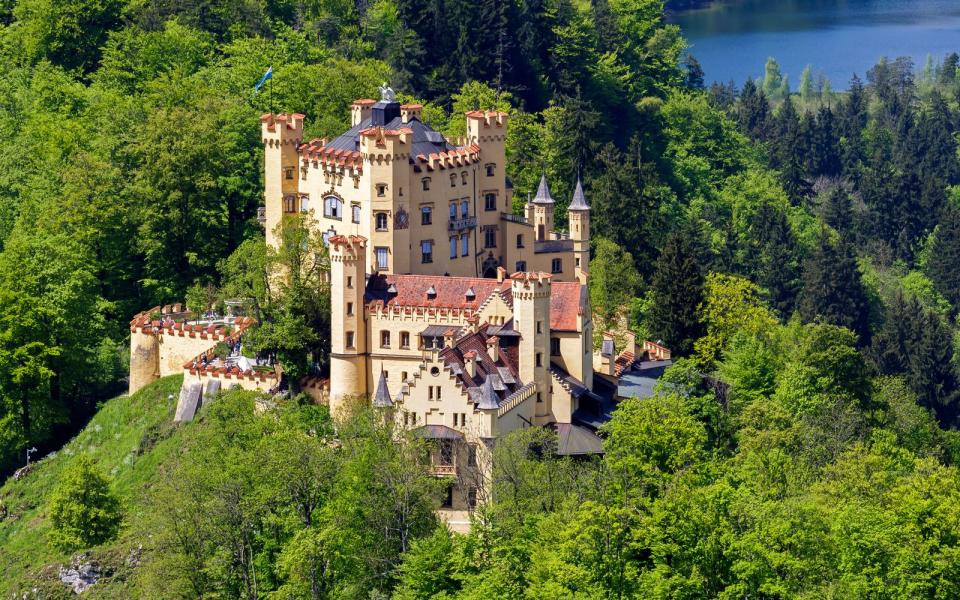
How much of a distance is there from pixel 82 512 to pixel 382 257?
56.7ft

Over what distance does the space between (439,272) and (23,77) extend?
4578 cm

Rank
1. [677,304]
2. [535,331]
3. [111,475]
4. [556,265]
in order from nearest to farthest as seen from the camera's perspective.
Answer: [535,331] < [111,475] < [556,265] < [677,304]

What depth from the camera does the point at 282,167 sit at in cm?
10681

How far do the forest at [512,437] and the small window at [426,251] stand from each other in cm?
598

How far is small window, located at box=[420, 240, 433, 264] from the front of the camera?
341 feet

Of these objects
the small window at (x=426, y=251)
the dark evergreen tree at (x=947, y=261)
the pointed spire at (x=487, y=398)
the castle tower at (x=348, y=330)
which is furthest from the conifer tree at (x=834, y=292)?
the pointed spire at (x=487, y=398)

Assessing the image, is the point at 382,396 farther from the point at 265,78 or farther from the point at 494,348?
the point at 265,78

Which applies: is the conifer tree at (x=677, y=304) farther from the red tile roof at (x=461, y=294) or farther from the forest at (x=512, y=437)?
the red tile roof at (x=461, y=294)

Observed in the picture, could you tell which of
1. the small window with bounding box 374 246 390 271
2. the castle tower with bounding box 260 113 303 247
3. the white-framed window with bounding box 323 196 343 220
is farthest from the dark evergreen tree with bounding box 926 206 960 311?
the small window with bounding box 374 246 390 271

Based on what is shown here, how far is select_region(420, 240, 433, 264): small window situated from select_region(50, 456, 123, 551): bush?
17.6 m

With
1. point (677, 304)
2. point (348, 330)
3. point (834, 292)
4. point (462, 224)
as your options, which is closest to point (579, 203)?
point (677, 304)

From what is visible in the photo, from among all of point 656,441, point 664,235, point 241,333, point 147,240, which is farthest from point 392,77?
point 656,441

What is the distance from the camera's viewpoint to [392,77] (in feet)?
459

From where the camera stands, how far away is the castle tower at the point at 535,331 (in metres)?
94.7
